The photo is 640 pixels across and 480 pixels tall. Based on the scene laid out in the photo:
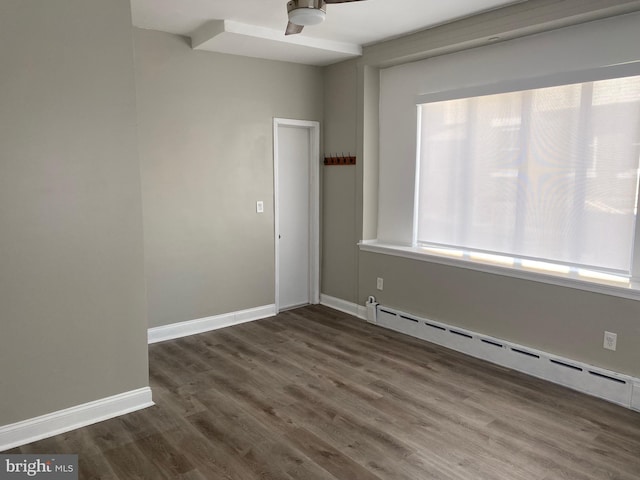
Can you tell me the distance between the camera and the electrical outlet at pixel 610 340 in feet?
10.7

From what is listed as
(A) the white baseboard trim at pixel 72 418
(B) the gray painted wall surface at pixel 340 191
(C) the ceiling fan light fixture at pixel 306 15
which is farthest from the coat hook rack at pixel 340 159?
(A) the white baseboard trim at pixel 72 418

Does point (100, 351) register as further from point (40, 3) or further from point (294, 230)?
point (294, 230)

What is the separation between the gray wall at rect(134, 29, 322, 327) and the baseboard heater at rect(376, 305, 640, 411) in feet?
5.24

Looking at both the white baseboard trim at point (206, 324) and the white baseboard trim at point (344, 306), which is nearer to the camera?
the white baseboard trim at point (206, 324)

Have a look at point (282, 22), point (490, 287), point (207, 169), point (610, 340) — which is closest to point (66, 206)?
point (207, 169)

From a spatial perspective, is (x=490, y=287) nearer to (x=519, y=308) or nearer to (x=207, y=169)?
(x=519, y=308)

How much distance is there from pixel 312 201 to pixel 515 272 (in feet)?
8.24

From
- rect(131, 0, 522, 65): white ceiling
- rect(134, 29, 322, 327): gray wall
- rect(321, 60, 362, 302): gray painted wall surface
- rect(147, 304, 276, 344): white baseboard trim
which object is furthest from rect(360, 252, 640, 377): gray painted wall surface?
rect(131, 0, 522, 65): white ceiling

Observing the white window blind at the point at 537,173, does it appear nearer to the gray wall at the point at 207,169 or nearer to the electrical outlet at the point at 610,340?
the electrical outlet at the point at 610,340

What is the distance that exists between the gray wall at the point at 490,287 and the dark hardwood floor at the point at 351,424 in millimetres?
343

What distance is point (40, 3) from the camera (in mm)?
2643

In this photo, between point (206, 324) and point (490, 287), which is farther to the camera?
point (206, 324)

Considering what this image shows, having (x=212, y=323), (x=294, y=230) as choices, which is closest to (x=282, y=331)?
(x=212, y=323)

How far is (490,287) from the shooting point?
13.1 ft
